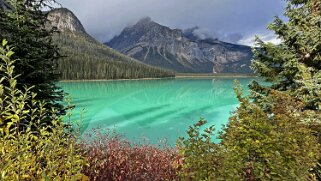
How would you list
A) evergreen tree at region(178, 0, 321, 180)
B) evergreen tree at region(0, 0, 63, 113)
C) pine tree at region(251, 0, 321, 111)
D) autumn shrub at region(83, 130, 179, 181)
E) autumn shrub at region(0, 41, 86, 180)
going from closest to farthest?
autumn shrub at region(0, 41, 86, 180) < evergreen tree at region(178, 0, 321, 180) < autumn shrub at region(83, 130, 179, 181) < evergreen tree at region(0, 0, 63, 113) < pine tree at region(251, 0, 321, 111)

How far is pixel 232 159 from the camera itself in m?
3.72

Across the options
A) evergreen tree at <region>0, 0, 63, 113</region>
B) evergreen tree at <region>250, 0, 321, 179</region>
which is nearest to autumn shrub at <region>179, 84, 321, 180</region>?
evergreen tree at <region>250, 0, 321, 179</region>

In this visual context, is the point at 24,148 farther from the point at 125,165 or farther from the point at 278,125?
the point at 278,125

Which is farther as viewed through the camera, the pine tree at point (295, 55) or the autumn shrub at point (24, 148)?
the pine tree at point (295, 55)

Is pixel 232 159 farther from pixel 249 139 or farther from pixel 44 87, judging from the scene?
pixel 44 87

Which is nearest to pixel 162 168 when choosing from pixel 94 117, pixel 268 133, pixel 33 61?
pixel 268 133

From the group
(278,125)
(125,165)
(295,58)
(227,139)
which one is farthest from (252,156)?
(295,58)

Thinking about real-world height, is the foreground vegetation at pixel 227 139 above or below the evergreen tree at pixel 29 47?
below

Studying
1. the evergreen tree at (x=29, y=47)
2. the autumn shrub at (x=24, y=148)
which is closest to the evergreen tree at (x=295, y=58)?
the autumn shrub at (x=24, y=148)

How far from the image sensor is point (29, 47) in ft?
27.8

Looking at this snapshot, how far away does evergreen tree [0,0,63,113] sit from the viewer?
832cm

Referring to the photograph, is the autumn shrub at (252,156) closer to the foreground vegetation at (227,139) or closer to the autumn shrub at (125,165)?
the foreground vegetation at (227,139)

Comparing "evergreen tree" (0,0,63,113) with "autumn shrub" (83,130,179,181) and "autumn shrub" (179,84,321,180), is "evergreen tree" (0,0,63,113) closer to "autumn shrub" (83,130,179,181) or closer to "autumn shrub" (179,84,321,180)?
"autumn shrub" (83,130,179,181)

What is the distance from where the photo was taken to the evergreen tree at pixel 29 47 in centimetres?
832
